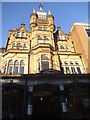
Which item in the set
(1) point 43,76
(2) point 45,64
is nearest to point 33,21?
(2) point 45,64

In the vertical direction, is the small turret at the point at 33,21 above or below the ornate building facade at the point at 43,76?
above

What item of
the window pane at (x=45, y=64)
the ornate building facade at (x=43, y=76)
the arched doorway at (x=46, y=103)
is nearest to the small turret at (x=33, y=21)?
the ornate building facade at (x=43, y=76)

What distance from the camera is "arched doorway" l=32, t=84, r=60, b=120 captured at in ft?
41.0

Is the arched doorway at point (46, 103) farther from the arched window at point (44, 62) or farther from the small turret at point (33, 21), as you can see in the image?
the small turret at point (33, 21)

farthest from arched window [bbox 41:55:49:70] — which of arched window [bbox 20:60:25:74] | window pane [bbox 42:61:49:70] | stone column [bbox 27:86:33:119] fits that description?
stone column [bbox 27:86:33:119]

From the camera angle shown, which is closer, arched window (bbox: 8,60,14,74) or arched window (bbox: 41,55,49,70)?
arched window (bbox: 41,55,49,70)

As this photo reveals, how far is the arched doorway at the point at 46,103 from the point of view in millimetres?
12505

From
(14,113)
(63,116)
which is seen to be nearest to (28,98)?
(14,113)

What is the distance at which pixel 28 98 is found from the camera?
33.2 feet

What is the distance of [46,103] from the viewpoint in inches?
545

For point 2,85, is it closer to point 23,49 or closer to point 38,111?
point 38,111

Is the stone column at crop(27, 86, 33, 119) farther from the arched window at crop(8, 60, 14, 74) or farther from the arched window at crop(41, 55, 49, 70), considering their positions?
the arched window at crop(8, 60, 14, 74)

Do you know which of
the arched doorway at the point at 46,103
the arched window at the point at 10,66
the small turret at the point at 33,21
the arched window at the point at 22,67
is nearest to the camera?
the arched doorway at the point at 46,103

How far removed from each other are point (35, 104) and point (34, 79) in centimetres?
453
